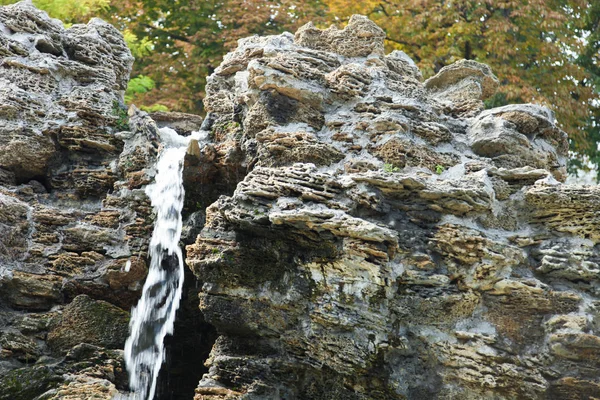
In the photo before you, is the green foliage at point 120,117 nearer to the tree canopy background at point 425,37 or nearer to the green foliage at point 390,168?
the tree canopy background at point 425,37

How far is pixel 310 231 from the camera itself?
873cm

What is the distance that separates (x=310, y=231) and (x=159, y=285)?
138 inches

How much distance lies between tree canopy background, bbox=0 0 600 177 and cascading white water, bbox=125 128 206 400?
20.2 ft

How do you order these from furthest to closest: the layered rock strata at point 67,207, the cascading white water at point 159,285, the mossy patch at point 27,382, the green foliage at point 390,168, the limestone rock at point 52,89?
the limestone rock at point 52,89 < the cascading white water at point 159,285 < the layered rock strata at point 67,207 < the green foliage at point 390,168 < the mossy patch at point 27,382

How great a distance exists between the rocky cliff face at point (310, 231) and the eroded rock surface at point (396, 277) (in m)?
0.03

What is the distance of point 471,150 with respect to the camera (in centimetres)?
1059

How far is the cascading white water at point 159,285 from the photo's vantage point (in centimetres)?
1025

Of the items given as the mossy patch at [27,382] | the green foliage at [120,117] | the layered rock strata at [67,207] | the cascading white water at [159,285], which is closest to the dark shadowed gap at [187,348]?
the cascading white water at [159,285]

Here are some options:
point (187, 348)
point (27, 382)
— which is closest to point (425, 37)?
point (187, 348)

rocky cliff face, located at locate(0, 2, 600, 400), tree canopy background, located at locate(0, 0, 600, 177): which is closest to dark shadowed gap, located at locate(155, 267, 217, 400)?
rocky cliff face, located at locate(0, 2, 600, 400)

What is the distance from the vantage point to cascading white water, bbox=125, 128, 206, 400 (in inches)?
404

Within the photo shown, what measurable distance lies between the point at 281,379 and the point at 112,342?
298 cm

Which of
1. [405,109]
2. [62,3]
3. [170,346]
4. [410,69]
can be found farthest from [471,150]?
[62,3]

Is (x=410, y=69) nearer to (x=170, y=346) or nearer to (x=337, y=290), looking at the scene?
(x=337, y=290)
